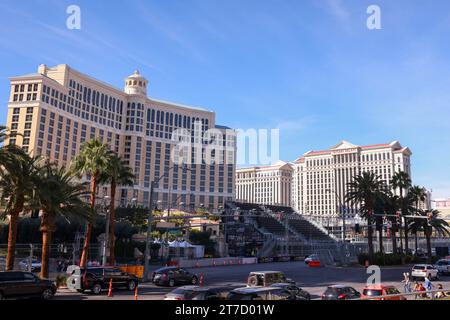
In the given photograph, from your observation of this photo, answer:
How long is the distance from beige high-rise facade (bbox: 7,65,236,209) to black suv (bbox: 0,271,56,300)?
110 metres

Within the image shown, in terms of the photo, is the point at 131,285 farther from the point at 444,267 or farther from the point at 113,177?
the point at 444,267

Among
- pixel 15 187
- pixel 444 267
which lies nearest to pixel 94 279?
pixel 15 187

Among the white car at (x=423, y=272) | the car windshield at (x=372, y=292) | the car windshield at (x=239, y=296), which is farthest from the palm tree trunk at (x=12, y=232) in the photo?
the white car at (x=423, y=272)

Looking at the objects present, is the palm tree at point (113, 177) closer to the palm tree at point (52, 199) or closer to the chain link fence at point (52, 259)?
the chain link fence at point (52, 259)

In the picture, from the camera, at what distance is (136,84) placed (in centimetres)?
17725

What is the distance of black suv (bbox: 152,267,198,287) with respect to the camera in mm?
32906

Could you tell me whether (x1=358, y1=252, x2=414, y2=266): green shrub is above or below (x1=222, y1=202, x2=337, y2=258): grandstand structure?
below

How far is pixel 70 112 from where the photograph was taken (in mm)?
150875

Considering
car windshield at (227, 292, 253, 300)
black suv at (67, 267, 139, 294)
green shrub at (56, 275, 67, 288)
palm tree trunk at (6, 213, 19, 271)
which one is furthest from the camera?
green shrub at (56, 275, 67, 288)

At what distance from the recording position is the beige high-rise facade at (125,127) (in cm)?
14012

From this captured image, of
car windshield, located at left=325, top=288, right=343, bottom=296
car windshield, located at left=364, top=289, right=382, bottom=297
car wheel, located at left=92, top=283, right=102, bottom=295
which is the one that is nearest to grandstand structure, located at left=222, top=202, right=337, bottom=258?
car wheel, located at left=92, top=283, right=102, bottom=295

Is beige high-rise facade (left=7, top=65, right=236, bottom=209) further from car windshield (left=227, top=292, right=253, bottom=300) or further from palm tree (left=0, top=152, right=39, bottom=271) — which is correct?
car windshield (left=227, top=292, right=253, bottom=300)

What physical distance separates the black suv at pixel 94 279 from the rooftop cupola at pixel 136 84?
15298 centimetres

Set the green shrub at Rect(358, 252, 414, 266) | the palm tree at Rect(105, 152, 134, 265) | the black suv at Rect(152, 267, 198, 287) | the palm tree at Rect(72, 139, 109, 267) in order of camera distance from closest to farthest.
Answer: the black suv at Rect(152, 267, 198, 287), the palm tree at Rect(72, 139, 109, 267), the palm tree at Rect(105, 152, 134, 265), the green shrub at Rect(358, 252, 414, 266)
